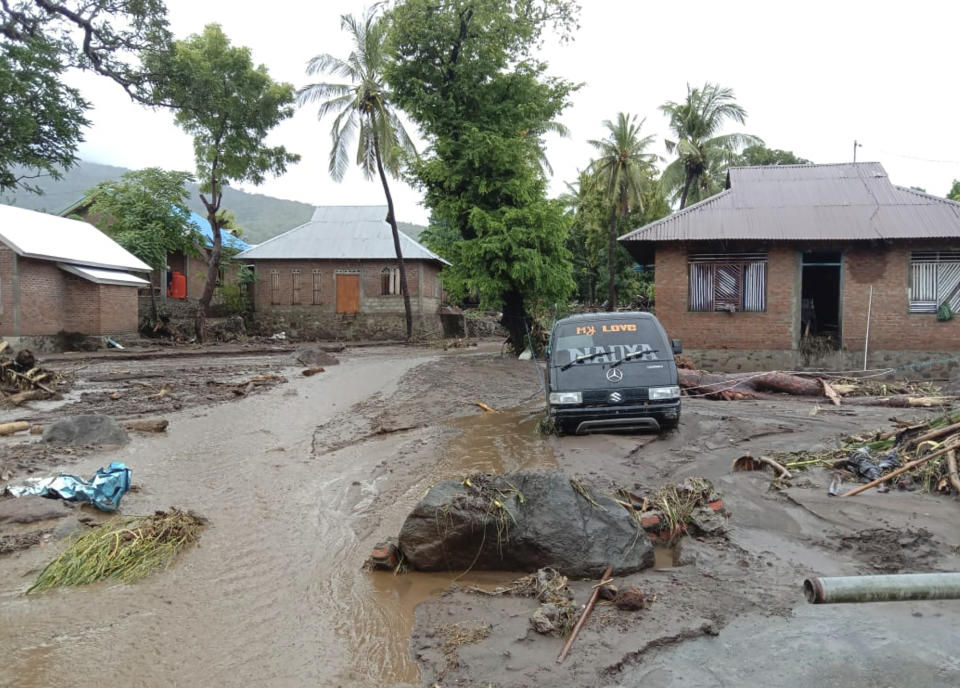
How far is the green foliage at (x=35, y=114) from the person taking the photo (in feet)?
66.6

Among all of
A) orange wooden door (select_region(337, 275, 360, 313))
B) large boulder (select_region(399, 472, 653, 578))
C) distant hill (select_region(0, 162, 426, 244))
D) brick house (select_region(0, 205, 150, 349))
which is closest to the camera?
large boulder (select_region(399, 472, 653, 578))

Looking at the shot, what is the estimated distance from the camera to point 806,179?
821 inches

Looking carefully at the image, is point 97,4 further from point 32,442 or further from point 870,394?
point 870,394

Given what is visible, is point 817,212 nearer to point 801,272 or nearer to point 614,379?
point 801,272

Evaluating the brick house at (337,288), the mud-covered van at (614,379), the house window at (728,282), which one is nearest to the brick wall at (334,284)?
the brick house at (337,288)

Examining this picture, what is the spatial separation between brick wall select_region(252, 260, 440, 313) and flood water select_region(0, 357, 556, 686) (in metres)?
24.1

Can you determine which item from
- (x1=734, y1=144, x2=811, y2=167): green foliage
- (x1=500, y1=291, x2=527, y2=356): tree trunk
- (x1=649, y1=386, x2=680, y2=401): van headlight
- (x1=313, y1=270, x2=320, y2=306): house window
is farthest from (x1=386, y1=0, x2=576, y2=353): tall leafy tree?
(x1=734, y1=144, x2=811, y2=167): green foliage

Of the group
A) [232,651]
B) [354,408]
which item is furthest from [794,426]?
[232,651]

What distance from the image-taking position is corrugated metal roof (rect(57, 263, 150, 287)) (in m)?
24.4

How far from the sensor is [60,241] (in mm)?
25625

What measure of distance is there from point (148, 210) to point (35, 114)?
10637 mm

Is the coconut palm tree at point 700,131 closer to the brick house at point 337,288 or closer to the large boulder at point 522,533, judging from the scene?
the brick house at point 337,288

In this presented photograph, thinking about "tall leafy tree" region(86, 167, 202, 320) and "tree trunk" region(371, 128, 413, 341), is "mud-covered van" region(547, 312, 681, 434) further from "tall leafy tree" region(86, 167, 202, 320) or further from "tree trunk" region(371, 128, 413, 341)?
"tall leafy tree" region(86, 167, 202, 320)

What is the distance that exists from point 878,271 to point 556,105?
10796mm
